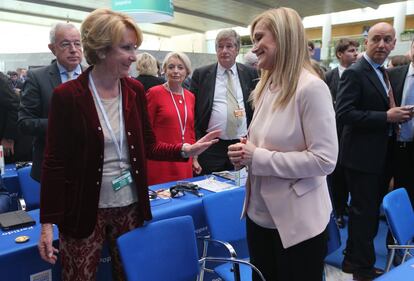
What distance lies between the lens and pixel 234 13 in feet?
63.7

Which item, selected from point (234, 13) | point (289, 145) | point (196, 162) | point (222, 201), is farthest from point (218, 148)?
point (234, 13)

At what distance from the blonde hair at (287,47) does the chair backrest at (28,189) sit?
2005 millimetres

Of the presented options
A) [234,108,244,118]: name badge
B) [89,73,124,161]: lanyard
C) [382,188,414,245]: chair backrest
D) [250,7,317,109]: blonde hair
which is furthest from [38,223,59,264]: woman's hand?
[234,108,244,118]: name badge

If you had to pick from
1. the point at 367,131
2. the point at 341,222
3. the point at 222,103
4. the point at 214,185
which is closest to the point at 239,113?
the point at 222,103

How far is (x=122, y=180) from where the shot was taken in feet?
4.48

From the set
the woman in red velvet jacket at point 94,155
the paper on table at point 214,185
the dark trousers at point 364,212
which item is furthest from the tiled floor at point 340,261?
the woman in red velvet jacket at point 94,155

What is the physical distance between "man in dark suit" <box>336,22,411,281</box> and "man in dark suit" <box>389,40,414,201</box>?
11cm

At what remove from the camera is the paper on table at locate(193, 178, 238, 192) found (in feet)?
7.73

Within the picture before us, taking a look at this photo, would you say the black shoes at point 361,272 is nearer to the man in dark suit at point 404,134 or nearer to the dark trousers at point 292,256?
the man in dark suit at point 404,134

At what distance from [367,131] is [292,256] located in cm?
139

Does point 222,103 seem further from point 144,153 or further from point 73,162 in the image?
point 73,162

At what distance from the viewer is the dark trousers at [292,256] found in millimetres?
1312

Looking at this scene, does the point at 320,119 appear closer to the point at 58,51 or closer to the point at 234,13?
the point at 58,51

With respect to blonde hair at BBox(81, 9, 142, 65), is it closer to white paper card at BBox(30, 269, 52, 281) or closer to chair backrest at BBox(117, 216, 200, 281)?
chair backrest at BBox(117, 216, 200, 281)
